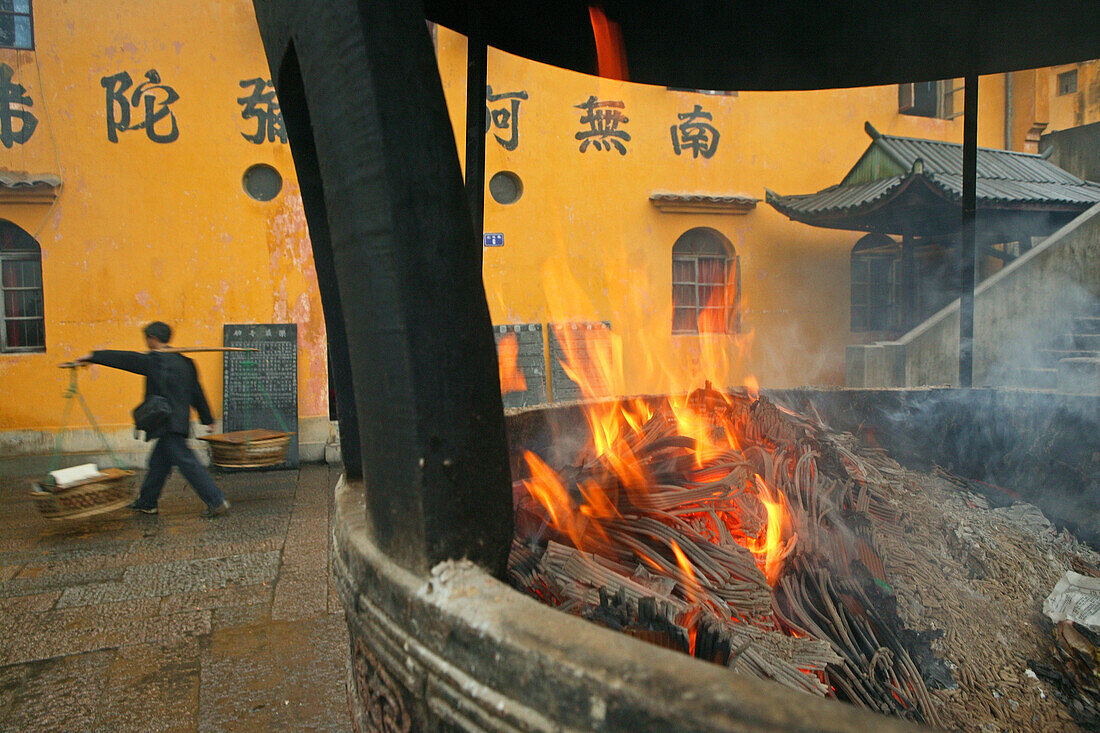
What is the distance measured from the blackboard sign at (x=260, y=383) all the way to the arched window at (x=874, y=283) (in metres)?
8.37

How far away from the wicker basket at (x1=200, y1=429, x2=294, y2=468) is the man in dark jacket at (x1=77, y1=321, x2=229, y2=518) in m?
0.63

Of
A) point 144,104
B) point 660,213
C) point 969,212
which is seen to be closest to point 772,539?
point 969,212

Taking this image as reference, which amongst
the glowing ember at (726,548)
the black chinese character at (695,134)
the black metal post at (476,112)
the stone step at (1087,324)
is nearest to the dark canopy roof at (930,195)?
the black chinese character at (695,134)

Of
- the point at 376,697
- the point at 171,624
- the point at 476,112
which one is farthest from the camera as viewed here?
the point at 171,624

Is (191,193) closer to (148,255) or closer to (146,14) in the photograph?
(148,255)

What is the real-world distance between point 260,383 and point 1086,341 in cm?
947

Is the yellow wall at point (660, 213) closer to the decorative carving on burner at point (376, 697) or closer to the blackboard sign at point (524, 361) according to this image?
the blackboard sign at point (524, 361)

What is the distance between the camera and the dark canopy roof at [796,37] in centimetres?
275

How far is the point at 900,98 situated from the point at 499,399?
1157 centimetres

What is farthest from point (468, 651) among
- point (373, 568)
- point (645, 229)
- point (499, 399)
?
point (645, 229)

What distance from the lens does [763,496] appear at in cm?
235

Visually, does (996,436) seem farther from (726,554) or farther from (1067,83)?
(1067,83)

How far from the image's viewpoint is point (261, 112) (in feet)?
25.0

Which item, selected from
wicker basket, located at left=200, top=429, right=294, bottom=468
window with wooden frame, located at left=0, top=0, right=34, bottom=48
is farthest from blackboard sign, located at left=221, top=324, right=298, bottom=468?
window with wooden frame, located at left=0, top=0, right=34, bottom=48
